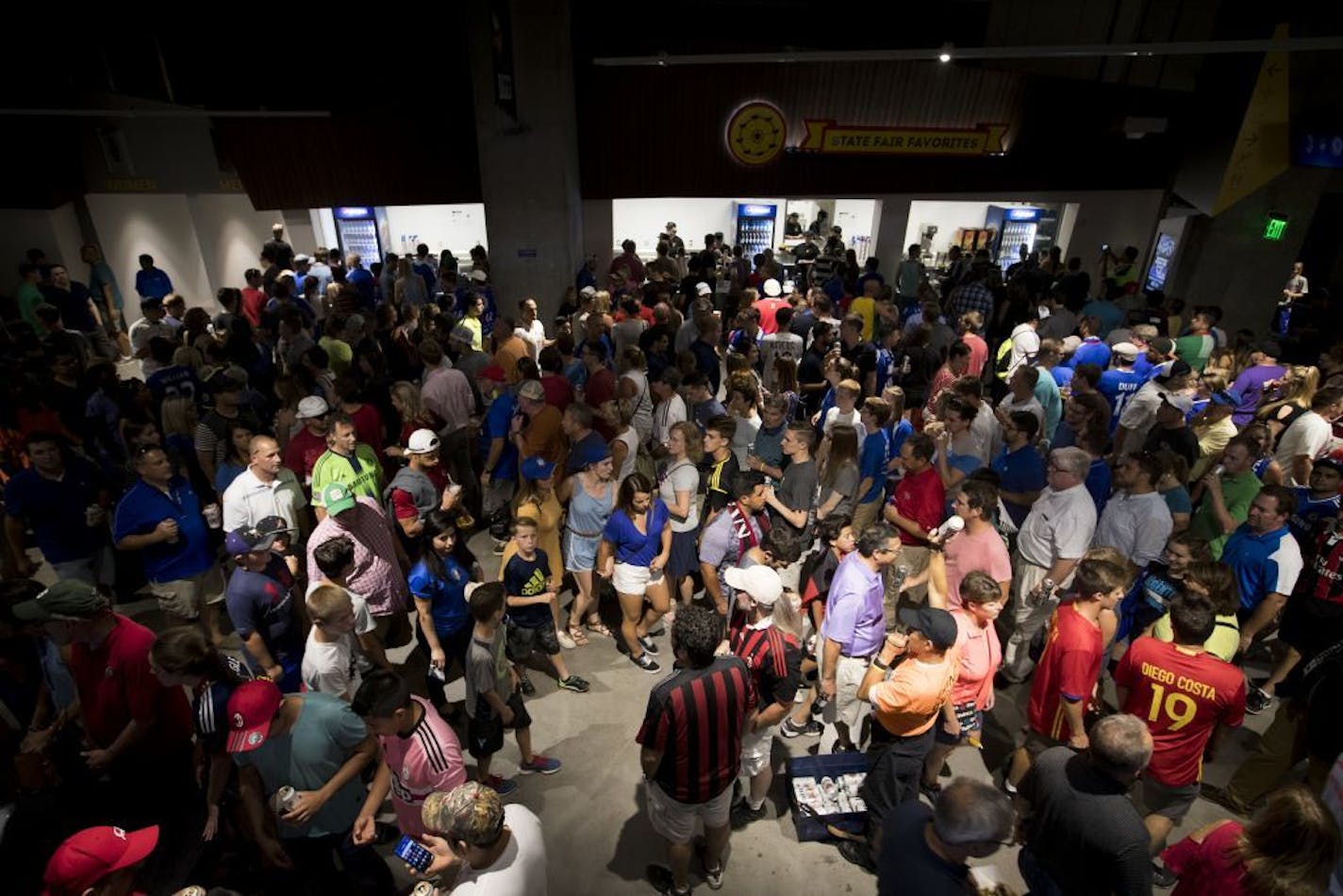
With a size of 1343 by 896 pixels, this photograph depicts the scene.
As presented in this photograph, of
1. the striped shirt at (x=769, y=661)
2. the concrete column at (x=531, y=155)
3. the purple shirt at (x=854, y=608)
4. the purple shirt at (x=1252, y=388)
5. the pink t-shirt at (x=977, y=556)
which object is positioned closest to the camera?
the striped shirt at (x=769, y=661)

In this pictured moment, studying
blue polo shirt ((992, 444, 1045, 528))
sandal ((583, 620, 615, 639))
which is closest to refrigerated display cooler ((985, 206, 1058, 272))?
blue polo shirt ((992, 444, 1045, 528))

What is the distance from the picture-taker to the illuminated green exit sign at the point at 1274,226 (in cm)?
1021

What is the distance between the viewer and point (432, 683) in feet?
11.9

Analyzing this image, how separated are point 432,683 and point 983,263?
35.3 feet

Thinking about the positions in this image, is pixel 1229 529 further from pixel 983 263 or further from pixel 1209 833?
pixel 983 263

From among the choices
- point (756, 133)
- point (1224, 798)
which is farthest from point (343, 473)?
point (756, 133)

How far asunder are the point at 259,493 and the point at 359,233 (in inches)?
562

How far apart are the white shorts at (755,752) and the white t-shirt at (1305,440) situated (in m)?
4.68

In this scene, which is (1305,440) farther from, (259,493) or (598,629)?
(259,493)

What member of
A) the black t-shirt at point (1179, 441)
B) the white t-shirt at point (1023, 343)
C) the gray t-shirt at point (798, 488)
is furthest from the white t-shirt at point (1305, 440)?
the gray t-shirt at point (798, 488)

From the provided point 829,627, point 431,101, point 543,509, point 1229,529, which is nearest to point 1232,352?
point 1229,529

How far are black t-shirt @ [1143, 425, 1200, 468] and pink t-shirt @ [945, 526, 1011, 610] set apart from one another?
6.72 ft

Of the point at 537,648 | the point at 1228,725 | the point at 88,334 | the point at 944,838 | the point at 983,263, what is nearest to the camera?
the point at 944,838

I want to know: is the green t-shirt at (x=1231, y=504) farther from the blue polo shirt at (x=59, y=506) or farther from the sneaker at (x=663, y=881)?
the blue polo shirt at (x=59, y=506)
